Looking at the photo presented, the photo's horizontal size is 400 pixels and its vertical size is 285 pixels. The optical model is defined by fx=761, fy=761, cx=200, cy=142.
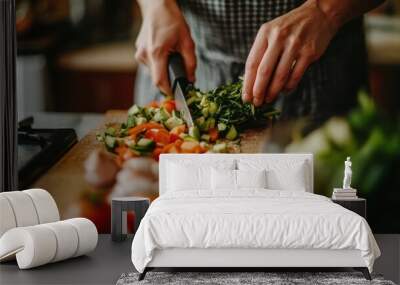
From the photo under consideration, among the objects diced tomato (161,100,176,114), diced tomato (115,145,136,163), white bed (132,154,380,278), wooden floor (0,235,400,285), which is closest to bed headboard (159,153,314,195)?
diced tomato (115,145,136,163)

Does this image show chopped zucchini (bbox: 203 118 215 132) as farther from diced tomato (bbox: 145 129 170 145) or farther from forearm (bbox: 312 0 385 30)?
forearm (bbox: 312 0 385 30)

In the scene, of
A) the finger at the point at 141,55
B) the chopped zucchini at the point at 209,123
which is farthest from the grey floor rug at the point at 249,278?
the finger at the point at 141,55

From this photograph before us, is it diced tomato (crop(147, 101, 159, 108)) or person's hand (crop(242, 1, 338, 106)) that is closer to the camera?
person's hand (crop(242, 1, 338, 106))

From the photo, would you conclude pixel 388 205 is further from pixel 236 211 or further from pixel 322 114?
pixel 236 211

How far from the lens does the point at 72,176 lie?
24.8 ft

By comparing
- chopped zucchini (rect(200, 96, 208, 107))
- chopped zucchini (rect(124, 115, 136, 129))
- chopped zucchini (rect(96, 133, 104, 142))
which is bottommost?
chopped zucchini (rect(96, 133, 104, 142))

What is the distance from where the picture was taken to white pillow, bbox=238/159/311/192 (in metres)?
6.86

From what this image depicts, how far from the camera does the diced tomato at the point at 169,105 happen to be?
7457mm

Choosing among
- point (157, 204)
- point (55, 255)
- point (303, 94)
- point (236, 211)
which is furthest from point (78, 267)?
point (303, 94)

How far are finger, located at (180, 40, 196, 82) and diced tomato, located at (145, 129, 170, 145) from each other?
22.7 inches

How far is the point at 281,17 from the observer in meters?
7.33

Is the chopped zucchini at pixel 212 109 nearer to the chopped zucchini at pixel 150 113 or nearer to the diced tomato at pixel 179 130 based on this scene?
the diced tomato at pixel 179 130

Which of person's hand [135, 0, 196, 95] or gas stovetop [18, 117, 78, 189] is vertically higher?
person's hand [135, 0, 196, 95]

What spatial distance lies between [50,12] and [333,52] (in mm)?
2840
